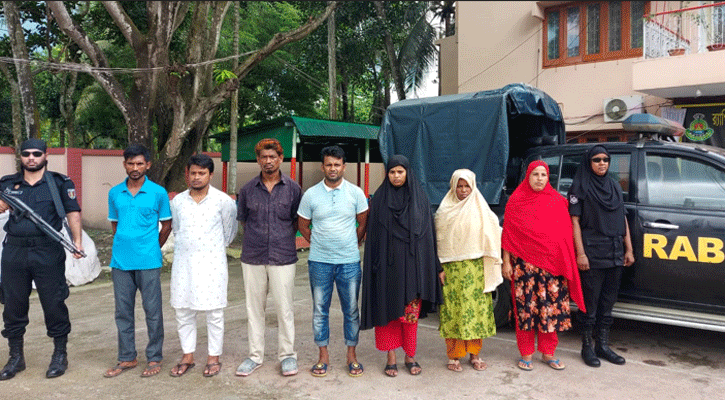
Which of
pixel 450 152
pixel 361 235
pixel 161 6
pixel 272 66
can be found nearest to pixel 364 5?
pixel 272 66

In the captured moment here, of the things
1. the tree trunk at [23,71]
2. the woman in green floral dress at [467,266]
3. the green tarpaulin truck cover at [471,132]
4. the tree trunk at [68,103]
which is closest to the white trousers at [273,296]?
the woman in green floral dress at [467,266]

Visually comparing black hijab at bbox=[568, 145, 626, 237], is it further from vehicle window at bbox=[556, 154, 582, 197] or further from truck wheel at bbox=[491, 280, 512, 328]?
truck wheel at bbox=[491, 280, 512, 328]

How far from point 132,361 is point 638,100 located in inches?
381

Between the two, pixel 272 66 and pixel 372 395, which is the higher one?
pixel 272 66

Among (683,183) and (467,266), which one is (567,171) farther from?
(467,266)

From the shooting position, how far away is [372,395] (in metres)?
3.55

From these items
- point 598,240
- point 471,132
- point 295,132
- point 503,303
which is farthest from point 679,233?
point 295,132

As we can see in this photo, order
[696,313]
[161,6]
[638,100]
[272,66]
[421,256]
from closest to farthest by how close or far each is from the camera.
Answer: [421,256]
[696,313]
[161,6]
[638,100]
[272,66]

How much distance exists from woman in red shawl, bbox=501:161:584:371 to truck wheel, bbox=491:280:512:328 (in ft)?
1.93

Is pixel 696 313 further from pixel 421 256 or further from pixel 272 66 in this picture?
pixel 272 66

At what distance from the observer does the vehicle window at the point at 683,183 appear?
13.3 feet

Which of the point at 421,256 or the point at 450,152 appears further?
the point at 450,152

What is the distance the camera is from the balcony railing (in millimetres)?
9336

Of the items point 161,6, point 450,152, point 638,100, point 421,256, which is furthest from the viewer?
point 638,100
